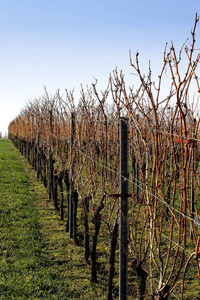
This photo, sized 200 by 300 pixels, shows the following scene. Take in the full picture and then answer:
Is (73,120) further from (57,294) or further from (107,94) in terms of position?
(57,294)

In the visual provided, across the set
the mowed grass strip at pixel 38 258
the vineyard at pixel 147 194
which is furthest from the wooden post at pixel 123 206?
the mowed grass strip at pixel 38 258

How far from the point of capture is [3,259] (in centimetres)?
427

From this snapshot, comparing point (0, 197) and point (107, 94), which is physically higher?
point (107, 94)

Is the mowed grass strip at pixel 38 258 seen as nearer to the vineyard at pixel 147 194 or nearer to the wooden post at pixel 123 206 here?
the vineyard at pixel 147 194

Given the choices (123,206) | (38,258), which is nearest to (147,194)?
(123,206)

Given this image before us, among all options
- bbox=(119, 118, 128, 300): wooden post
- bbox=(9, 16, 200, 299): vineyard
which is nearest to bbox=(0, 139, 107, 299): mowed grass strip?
bbox=(9, 16, 200, 299): vineyard

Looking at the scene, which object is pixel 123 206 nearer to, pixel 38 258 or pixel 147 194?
pixel 147 194

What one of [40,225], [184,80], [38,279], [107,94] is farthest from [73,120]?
[184,80]

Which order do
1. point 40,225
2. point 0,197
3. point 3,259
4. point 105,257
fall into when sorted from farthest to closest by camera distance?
point 0,197 → point 40,225 → point 105,257 → point 3,259

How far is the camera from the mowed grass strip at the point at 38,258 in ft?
11.7

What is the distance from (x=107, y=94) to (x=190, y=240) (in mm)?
3127

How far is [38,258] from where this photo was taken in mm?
4344

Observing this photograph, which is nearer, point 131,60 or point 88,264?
point 131,60

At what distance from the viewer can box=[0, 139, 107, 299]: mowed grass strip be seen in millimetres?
3557
